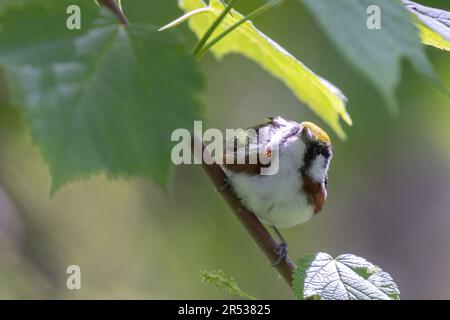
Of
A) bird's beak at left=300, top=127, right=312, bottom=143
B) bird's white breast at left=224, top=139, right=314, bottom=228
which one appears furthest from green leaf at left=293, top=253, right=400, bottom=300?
bird's beak at left=300, top=127, right=312, bottom=143

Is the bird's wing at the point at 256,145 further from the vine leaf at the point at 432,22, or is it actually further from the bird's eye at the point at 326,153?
the vine leaf at the point at 432,22

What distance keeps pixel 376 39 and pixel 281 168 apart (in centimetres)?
134

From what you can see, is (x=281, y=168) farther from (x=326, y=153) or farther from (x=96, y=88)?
(x=96, y=88)

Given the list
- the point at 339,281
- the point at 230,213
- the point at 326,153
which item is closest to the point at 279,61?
the point at 339,281

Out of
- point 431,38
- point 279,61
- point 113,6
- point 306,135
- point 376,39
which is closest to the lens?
point 376,39

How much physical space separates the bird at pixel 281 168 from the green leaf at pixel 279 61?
1.54 feet

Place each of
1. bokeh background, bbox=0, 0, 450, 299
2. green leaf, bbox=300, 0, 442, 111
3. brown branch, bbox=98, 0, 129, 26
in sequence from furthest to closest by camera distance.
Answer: bokeh background, bbox=0, 0, 450, 299, brown branch, bbox=98, 0, 129, 26, green leaf, bbox=300, 0, 442, 111

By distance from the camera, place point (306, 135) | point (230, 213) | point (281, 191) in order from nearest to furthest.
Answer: point (281, 191) → point (306, 135) → point (230, 213)

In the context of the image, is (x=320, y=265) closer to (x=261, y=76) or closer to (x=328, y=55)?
(x=328, y=55)

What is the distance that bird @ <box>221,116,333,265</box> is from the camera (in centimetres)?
202

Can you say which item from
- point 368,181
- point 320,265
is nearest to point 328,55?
point 368,181

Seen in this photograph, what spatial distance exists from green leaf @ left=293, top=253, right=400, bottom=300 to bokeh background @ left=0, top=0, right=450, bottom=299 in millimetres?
1889

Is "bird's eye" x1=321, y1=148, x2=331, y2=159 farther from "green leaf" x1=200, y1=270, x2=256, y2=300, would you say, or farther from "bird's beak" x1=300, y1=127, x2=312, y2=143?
"green leaf" x1=200, y1=270, x2=256, y2=300

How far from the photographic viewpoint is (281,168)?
2.13m
